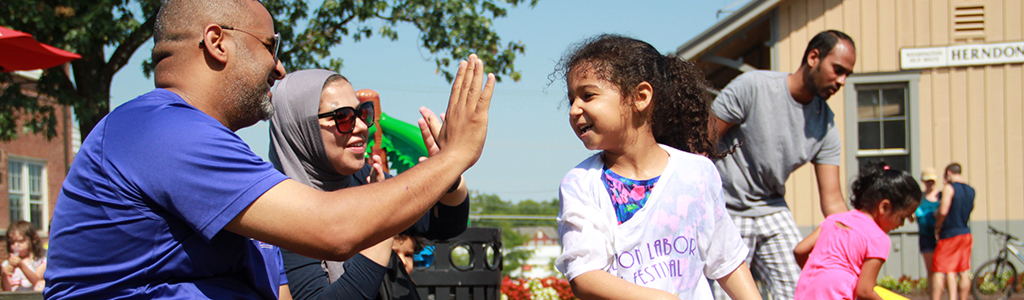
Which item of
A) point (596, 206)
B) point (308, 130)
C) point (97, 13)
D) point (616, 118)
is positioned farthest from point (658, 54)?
point (97, 13)

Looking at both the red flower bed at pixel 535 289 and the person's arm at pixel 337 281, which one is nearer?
the person's arm at pixel 337 281

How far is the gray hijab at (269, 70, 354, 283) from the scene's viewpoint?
2.67 metres

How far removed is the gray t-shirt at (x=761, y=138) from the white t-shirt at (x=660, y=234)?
1308 mm

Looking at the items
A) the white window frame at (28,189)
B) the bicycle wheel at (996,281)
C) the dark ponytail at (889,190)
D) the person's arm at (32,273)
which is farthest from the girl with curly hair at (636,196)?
the white window frame at (28,189)

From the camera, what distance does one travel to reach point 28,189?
20000 millimetres

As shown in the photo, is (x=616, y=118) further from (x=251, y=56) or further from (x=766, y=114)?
(x=766, y=114)

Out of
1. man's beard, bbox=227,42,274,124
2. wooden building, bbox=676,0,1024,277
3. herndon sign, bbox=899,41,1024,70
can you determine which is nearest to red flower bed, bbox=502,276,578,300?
wooden building, bbox=676,0,1024,277

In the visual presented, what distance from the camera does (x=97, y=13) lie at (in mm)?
9773

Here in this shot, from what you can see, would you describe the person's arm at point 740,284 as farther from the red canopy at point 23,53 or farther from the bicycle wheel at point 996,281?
the bicycle wheel at point 996,281

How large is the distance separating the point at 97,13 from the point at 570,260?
9739 millimetres

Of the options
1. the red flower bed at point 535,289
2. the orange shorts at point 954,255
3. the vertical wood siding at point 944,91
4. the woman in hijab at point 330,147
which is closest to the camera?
the woman in hijab at point 330,147

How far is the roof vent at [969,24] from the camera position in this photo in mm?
11188

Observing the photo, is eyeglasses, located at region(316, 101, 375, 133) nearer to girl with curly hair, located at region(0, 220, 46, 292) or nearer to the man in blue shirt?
the man in blue shirt

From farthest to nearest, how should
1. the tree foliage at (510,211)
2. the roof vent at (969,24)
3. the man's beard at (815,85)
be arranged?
the tree foliage at (510,211) → the roof vent at (969,24) → the man's beard at (815,85)
